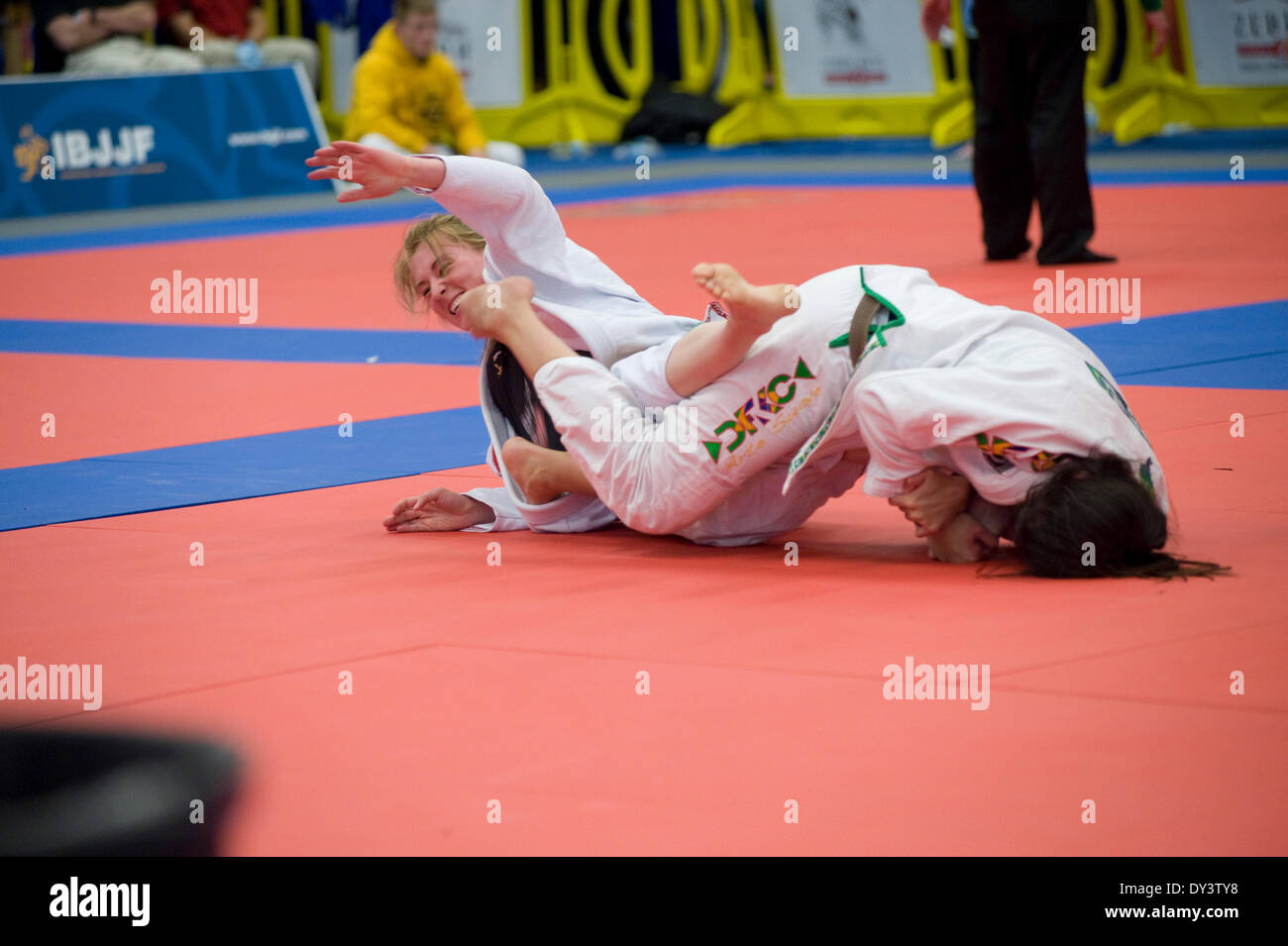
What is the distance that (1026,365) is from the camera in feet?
11.2

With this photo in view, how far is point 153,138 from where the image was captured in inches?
506

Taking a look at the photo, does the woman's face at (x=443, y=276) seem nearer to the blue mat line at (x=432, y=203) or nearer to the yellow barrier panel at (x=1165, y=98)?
the blue mat line at (x=432, y=203)

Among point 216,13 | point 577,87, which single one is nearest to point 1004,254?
point 216,13

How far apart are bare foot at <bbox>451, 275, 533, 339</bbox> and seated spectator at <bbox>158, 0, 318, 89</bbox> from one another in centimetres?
1081

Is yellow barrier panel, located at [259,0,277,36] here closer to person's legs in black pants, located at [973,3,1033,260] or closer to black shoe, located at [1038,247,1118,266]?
person's legs in black pants, located at [973,3,1033,260]

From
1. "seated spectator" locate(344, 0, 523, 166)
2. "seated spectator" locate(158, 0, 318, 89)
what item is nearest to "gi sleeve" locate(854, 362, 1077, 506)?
"seated spectator" locate(344, 0, 523, 166)

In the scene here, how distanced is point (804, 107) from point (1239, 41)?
4.12 m

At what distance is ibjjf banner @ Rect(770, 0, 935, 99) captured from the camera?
16.2 meters

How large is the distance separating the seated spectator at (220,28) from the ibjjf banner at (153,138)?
95 cm

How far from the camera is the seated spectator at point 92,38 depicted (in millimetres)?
13000

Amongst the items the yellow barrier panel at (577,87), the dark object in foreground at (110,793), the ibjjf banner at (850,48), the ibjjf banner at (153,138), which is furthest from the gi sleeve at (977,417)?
the yellow barrier panel at (577,87)

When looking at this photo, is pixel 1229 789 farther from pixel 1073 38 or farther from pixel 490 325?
pixel 1073 38
